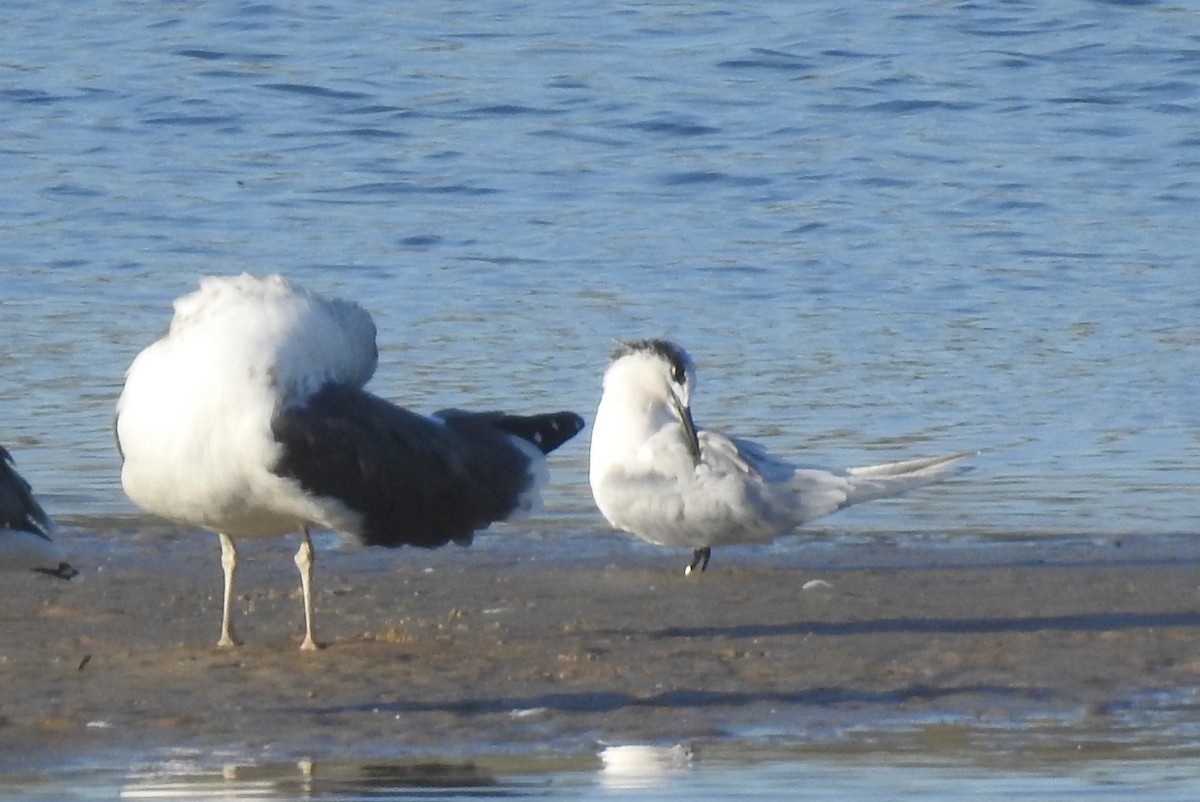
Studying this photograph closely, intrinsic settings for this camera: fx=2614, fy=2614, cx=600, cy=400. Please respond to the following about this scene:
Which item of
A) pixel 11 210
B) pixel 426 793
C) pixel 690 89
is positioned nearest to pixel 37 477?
pixel 426 793

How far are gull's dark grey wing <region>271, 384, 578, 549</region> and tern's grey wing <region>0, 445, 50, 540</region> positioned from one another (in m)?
0.95

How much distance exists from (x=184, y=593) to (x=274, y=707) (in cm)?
204

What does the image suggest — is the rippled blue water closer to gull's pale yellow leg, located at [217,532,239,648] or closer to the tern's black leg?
the tern's black leg

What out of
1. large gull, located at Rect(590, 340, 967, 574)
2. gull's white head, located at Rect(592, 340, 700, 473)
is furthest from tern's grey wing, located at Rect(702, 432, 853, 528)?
gull's white head, located at Rect(592, 340, 700, 473)

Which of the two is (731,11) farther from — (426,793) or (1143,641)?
(426,793)

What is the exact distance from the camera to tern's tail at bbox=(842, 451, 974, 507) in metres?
9.63

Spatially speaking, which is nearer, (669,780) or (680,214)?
(669,780)

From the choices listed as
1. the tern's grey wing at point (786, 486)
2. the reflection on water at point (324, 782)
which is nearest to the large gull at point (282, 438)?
the reflection on water at point (324, 782)

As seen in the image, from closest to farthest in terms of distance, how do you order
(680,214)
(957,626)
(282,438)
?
(282,438) < (957,626) < (680,214)

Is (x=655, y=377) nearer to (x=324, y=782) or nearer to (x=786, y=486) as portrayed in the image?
(x=786, y=486)

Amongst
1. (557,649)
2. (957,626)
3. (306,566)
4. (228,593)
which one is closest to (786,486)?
(957,626)

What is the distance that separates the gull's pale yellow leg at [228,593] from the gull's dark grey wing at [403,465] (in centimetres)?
47

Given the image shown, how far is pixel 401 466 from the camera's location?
296 inches

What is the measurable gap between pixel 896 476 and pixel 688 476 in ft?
2.82
